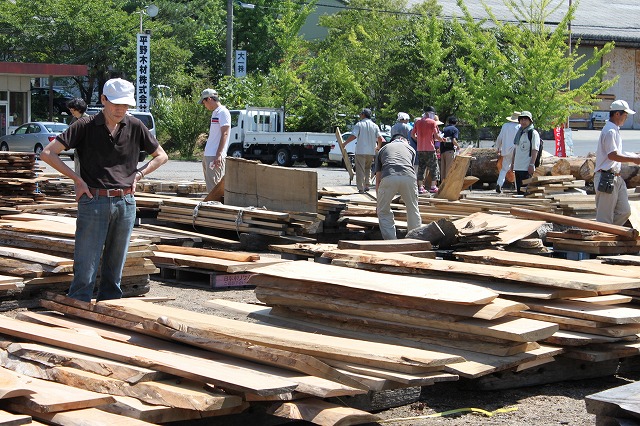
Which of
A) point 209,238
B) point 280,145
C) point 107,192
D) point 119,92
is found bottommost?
point 209,238

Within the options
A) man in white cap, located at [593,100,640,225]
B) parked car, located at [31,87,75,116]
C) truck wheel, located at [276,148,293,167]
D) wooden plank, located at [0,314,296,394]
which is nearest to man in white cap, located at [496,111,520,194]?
man in white cap, located at [593,100,640,225]

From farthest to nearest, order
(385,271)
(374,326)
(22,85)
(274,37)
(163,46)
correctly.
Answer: (274,37)
(163,46)
(22,85)
(385,271)
(374,326)

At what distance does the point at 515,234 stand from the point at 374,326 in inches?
175

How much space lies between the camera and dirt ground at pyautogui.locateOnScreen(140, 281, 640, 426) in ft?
20.2

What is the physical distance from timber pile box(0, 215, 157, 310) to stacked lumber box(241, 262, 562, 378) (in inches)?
70.7

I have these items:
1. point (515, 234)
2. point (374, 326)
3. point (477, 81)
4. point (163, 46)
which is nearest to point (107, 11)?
point (163, 46)

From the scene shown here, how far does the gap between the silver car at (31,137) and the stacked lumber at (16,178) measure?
2568cm

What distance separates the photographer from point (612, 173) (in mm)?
11719

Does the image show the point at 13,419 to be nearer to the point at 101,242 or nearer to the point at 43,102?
the point at 101,242

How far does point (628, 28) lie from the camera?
55.0 m

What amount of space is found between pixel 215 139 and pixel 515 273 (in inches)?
281

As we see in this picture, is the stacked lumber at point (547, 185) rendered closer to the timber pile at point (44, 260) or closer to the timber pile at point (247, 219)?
the timber pile at point (247, 219)

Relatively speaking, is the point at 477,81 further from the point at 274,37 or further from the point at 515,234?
the point at 274,37

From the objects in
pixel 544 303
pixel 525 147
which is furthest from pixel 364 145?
pixel 544 303
